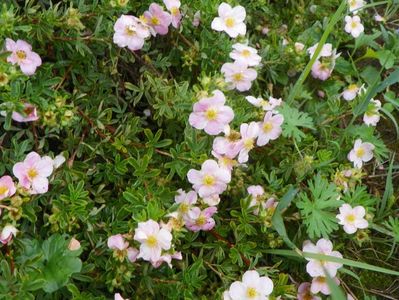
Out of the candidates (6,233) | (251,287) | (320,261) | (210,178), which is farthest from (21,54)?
(320,261)

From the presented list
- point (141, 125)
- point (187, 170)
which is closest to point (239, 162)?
point (187, 170)

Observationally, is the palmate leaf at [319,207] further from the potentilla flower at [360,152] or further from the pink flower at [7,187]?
the pink flower at [7,187]

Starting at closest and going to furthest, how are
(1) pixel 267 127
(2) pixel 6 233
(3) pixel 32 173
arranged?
1. (2) pixel 6 233
2. (3) pixel 32 173
3. (1) pixel 267 127

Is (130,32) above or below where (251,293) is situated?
above

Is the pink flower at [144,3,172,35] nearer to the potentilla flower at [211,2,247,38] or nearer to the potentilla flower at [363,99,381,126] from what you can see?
the potentilla flower at [211,2,247,38]

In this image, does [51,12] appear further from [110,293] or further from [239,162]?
[110,293]

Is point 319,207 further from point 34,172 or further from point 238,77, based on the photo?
point 34,172

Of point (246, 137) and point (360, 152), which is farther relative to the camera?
point (360, 152)
